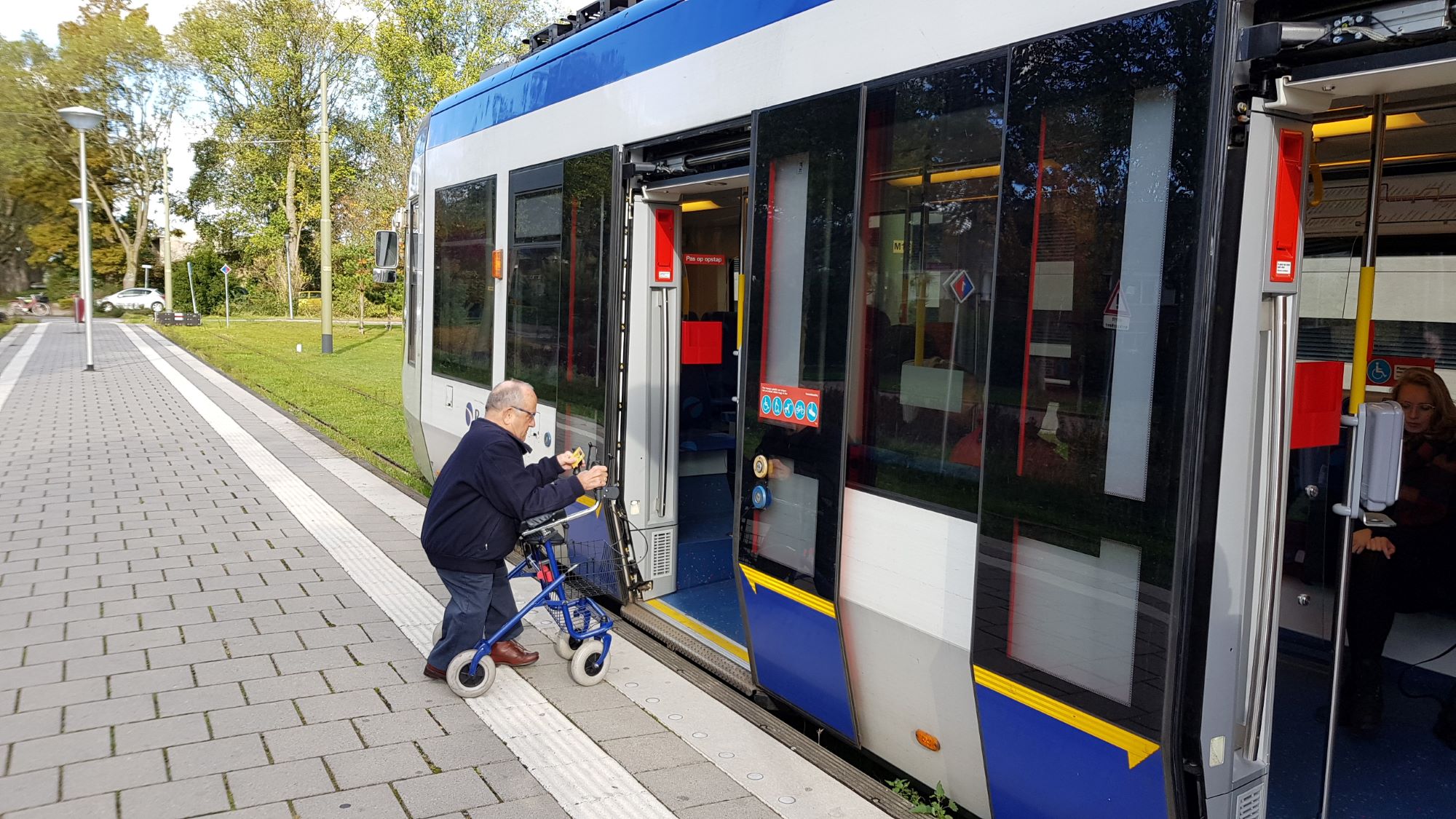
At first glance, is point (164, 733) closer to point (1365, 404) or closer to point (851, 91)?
point (851, 91)

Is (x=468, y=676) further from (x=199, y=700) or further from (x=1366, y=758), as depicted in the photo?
Result: (x=1366, y=758)

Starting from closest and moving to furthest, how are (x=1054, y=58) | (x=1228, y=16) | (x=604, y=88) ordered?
(x=1228, y=16) → (x=1054, y=58) → (x=604, y=88)

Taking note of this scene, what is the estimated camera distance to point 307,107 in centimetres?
4616

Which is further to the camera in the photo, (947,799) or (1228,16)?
(947,799)

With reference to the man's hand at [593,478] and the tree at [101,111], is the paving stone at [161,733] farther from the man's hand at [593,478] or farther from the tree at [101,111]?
the tree at [101,111]

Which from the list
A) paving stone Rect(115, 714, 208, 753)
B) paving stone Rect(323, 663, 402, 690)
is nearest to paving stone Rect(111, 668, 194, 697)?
paving stone Rect(115, 714, 208, 753)

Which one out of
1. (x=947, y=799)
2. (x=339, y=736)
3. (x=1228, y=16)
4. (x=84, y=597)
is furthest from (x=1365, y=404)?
(x=84, y=597)

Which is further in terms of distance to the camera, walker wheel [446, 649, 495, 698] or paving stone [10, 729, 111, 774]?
walker wheel [446, 649, 495, 698]

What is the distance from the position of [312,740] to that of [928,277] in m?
3.07

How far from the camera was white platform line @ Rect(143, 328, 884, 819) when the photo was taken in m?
3.88

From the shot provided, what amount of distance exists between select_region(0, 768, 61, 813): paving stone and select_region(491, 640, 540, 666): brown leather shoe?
1.87 metres

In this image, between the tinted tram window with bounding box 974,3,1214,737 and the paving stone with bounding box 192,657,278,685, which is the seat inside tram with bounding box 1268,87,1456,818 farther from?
the paving stone with bounding box 192,657,278,685

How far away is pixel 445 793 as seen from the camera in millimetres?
3918

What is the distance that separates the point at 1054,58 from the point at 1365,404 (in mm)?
1279
